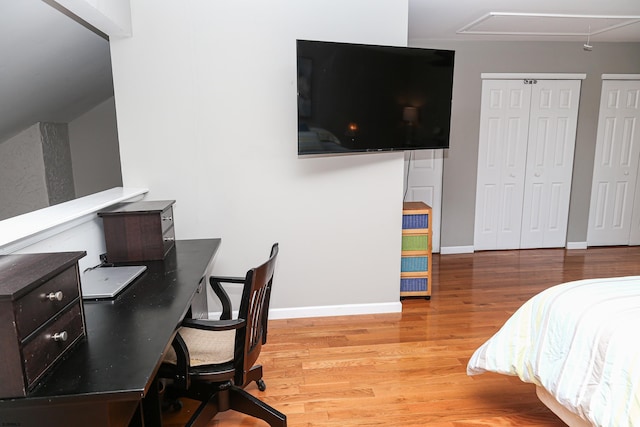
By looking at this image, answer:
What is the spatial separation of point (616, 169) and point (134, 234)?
17.8 ft

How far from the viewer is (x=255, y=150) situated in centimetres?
297

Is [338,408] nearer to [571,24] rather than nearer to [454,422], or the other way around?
[454,422]

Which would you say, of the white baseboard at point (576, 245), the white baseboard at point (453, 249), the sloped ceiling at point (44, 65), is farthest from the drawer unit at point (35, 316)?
the white baseboard at point (576, 245)

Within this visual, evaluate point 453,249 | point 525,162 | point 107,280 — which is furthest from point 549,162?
point 107,280

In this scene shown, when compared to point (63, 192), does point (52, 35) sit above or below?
above

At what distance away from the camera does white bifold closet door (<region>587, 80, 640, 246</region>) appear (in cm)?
482

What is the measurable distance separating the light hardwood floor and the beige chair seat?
49 centimetres

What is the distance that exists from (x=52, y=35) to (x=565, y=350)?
133 inches

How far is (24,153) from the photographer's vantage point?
3947mm

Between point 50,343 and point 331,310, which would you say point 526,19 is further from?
point 50,343

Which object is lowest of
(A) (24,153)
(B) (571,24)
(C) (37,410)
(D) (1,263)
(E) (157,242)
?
(C) (37,410)

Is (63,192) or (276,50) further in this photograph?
(63,192)

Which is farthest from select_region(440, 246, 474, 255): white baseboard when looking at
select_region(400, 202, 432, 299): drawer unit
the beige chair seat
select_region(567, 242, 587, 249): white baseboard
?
the beige chair seat

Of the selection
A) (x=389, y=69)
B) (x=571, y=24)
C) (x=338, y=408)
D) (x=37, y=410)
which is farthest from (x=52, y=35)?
(x=571, y=24)
